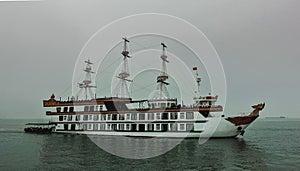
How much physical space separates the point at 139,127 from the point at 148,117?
251 cm

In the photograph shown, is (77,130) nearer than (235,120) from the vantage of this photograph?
No

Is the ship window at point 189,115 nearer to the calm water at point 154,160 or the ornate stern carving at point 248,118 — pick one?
the ornate stern carving at point 248,118

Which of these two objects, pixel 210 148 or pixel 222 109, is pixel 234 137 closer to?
pixel 222 109

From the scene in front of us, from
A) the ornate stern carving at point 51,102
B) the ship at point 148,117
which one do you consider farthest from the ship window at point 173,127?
the ornate stern carving at point 51,102

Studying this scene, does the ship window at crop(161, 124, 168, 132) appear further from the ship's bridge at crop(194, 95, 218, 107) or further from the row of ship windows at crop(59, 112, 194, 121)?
the ship's bridge at crop(194, 95, 218, 107)

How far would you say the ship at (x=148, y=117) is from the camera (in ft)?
138

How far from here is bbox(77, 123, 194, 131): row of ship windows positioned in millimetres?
43031

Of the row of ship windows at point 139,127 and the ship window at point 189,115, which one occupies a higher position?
the ship window at point 189,115

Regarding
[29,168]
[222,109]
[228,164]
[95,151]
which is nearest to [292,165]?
[228,164]

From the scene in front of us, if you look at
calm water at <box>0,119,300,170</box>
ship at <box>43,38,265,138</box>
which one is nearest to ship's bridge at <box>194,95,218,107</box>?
ship at <box>43,38,265,138</box>

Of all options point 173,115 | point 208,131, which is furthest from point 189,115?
point 208,131

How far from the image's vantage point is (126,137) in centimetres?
4669

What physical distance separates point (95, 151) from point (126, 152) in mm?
4149

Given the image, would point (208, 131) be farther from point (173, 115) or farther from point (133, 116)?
Answer: point (133, 116)
